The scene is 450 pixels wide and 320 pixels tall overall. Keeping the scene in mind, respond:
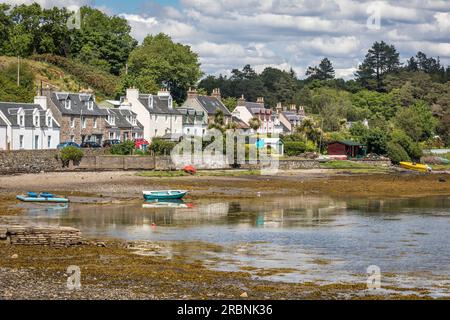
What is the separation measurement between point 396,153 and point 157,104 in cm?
3069

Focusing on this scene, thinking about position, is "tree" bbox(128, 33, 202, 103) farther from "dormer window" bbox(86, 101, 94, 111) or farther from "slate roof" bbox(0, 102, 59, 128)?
"slate roof" bbox(0, 102, 59, 128)

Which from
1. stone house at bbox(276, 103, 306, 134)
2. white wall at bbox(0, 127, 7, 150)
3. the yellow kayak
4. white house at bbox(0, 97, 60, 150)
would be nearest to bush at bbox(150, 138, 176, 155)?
white house at bbox(0, 97, 60, 150)

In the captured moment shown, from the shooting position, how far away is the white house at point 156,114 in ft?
343

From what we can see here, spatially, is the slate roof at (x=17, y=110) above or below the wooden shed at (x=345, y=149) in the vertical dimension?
above

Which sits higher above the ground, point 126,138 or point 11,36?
point 11,36

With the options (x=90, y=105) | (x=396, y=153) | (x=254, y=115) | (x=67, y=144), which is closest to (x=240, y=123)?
(x=254, y=115)

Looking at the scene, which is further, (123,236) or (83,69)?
(83,69)

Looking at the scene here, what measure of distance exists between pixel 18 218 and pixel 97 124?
153 ft

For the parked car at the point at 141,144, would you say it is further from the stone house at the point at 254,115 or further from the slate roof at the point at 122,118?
the stone house at the point at 254,115

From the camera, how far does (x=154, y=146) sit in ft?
291

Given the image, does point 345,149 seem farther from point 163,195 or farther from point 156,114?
point 163,195

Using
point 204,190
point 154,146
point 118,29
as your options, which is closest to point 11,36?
point 118,29

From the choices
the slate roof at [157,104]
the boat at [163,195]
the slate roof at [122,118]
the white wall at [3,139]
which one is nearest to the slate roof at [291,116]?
the slate roof at [157,104]

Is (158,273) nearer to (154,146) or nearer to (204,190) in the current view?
(204,190)
